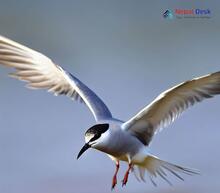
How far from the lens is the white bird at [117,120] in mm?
2555

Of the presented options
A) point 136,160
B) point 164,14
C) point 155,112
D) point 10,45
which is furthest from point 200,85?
point 164,14

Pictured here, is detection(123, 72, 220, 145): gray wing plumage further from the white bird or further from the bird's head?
the bird's head

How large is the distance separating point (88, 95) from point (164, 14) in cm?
138

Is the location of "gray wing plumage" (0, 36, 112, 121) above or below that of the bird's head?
above

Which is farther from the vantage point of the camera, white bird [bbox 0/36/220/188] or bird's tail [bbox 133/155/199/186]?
bird's tail [bbox 133/155/199/186]

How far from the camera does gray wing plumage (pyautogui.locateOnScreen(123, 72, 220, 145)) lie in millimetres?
2539

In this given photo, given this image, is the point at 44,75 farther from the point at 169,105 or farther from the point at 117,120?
the point at 169,105

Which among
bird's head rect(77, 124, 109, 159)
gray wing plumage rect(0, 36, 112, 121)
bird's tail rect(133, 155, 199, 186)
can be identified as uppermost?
gray wing plumage rect(0, 36, 112, 121)

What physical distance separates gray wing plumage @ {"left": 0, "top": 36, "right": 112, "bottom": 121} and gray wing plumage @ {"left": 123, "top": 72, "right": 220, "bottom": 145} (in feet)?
0.47

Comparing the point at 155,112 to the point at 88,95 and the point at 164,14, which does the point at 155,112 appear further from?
the point at 164,14

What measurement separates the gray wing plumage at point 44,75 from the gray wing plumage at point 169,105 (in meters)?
0.14

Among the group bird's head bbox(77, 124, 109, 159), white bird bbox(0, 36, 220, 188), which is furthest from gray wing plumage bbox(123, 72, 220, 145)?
bird's head bbox(77, 124, 109, 159)

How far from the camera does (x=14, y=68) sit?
2934mm

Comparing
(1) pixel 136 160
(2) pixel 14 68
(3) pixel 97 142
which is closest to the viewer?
(3) pixel 97 142
